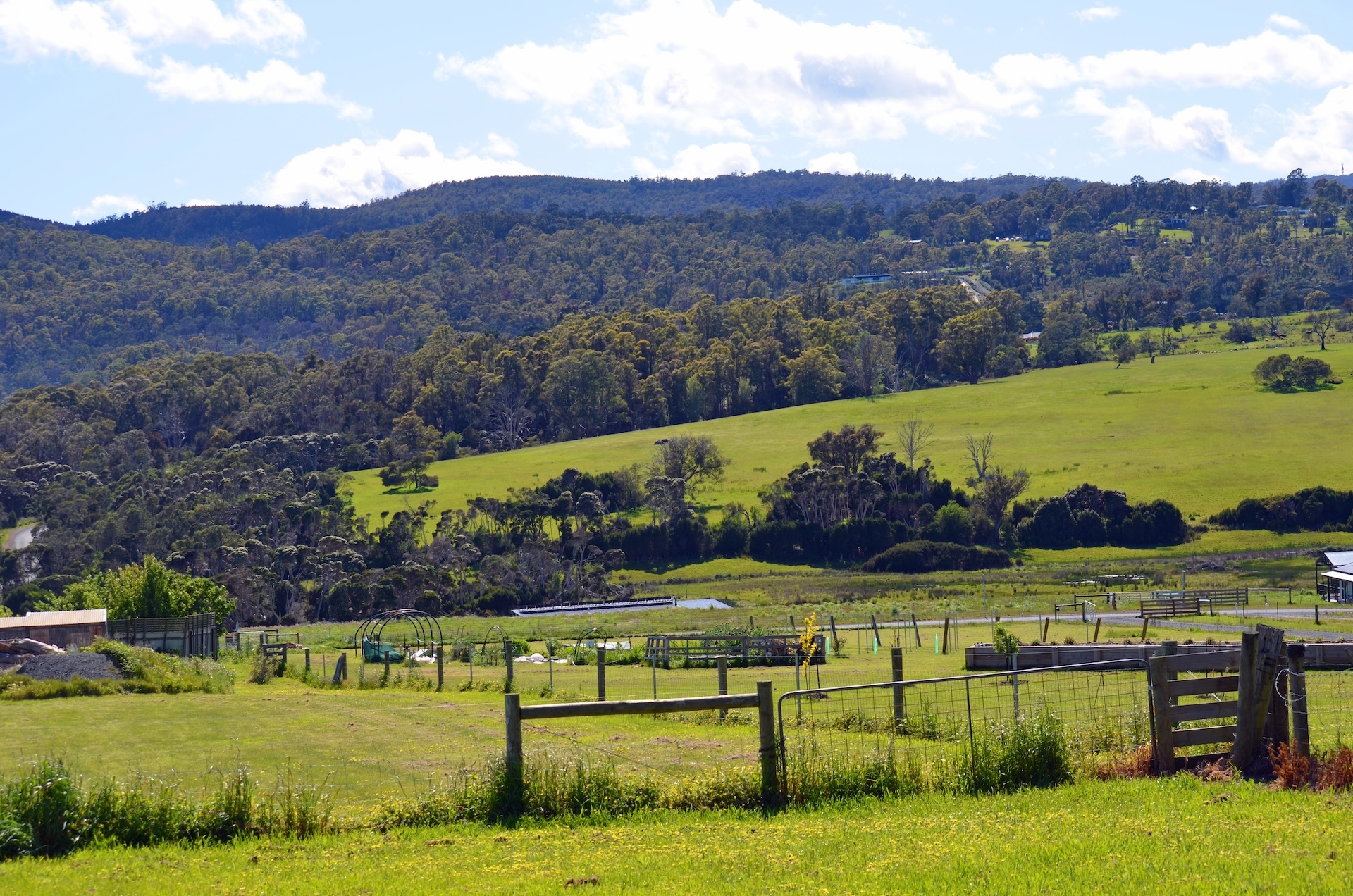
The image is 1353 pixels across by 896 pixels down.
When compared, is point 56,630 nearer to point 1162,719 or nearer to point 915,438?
point 1162,719

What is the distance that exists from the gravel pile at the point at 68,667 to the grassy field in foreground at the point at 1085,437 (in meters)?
70.6

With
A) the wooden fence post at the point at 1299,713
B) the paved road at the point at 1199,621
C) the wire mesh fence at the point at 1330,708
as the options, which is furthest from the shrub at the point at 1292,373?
the wooden fence post at the point at 1299,713

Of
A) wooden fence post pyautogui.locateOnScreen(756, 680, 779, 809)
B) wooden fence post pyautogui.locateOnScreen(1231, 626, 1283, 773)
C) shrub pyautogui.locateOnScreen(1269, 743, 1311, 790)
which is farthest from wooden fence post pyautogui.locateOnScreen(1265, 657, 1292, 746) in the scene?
wooden fence post pyautogui.locateOnScreen(756, 680, 779, 809)

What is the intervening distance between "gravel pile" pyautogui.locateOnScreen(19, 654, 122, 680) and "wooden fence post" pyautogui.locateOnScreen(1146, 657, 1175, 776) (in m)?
21.4

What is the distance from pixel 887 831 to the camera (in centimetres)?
925

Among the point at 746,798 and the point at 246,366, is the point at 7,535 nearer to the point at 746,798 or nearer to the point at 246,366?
the point at 246,366

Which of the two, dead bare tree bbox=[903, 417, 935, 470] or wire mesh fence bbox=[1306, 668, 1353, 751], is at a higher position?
dead bare tree bbox=[903, 417, 935, 470]

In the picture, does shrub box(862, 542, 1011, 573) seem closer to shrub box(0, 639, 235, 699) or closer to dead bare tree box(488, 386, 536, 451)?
shrub box(0, 639, 235, 699)

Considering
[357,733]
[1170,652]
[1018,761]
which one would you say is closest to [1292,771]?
[1018,761]

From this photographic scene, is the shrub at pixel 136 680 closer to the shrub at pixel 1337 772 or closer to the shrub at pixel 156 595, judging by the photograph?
the shrub at pixel 156 595

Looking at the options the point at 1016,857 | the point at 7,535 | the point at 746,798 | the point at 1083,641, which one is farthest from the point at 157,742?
the point at 7,535

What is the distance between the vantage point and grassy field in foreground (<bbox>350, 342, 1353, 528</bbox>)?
91.5 meters

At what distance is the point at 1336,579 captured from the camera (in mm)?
53844

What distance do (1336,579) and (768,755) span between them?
5130 centimetres
